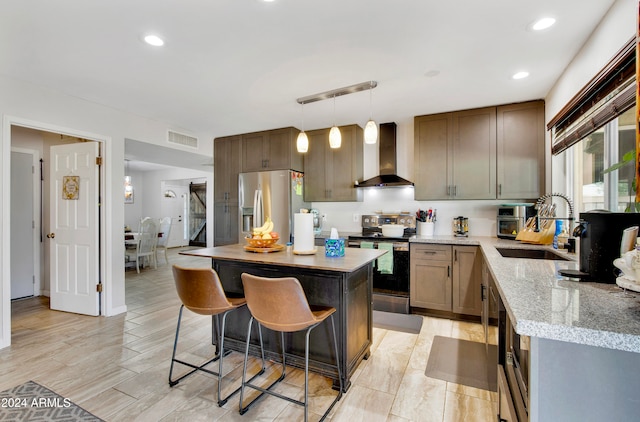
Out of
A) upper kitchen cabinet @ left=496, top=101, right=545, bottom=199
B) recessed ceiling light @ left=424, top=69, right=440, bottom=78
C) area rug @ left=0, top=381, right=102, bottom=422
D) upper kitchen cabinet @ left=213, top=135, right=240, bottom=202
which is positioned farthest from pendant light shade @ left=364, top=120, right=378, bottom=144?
upper kitchen cabinet @ left=213, top=135, right=240, bottom=202

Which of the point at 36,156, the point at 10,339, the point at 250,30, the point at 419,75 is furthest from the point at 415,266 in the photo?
the point at 36,156

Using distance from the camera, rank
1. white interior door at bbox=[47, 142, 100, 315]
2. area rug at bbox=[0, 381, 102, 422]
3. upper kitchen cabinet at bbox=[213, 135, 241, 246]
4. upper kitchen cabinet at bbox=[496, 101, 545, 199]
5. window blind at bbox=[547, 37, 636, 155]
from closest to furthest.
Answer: window blind at bbox=[547, 37, 636, 155]
area rug at bbox=[0, 381, 102, 422]
upper kitchen cabinet at bbox=[496, 101, 545, 199]
white interior door at bbox=[47, 142, 100, 315]
upper kitchen cabinet at bbox=[213, 135, 241, 246]

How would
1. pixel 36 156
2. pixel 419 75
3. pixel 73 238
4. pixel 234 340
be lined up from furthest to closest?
pixel 36 156, pixel 73 238, pixel 419 75, pixel 234 340

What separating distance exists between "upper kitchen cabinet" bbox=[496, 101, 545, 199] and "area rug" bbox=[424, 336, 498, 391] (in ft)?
5.93

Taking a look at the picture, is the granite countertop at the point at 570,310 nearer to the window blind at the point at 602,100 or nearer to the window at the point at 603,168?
the window at the point at 603,168

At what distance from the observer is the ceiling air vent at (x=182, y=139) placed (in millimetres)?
4299

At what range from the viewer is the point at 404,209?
419cm

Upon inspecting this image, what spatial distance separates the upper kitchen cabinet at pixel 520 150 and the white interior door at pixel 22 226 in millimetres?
6254

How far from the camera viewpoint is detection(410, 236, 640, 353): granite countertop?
82 centimetres

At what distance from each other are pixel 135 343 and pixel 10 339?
3.81ft

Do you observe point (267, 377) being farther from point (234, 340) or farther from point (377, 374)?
point (377, 374)

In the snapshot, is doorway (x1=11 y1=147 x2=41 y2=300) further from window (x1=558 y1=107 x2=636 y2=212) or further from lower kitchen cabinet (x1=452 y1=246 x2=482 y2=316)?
window (x1=558 y1=107 x2=636 y2=212)

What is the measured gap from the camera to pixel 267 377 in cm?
222

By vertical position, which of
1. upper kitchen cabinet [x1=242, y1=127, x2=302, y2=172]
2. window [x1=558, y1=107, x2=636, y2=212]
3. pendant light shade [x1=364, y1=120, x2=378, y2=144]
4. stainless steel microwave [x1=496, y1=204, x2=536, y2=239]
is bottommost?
stainless steel microwave [x1=496, y1=204, x2=536, y2=239]
